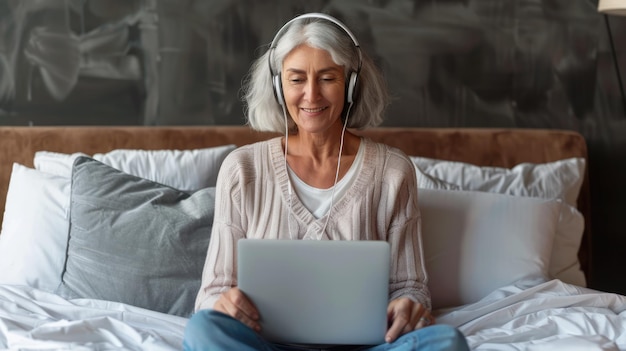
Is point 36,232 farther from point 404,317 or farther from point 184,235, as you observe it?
point 404,317

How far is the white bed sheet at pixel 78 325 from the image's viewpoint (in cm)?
203

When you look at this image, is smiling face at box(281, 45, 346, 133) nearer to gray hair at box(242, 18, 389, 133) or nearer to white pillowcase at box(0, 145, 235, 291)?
gray hair at box(242, 18, 389, 133)

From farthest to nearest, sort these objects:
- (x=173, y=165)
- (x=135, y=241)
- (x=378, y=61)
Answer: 1. (x=378, y=61)
2. (x=173, y=165)
3. (x=135, y=241)

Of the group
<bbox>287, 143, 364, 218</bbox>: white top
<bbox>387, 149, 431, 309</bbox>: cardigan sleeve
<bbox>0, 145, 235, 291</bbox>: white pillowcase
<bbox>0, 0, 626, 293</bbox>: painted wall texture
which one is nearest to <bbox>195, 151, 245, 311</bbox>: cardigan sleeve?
<bbox>287, 143, 364, 218</bbox>: white top

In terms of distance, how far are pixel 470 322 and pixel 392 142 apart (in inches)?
32.6

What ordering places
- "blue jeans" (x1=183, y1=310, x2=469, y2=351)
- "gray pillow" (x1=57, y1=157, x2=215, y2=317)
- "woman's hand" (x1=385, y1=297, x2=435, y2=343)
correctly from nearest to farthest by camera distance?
"blue jeans" (x1=183, y1=310, x2=469, y2=351) → "woman's hand" (x1=385, y1=297, x2=435, y2=343) → "gray pillow" (x1=57, y1=157, x2=215, y2=317)

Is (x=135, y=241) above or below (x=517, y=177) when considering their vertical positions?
below

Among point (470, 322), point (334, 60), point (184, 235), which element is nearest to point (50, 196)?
point (184, 235)

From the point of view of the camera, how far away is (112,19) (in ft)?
9.81

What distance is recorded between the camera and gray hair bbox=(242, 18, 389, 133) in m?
2.16

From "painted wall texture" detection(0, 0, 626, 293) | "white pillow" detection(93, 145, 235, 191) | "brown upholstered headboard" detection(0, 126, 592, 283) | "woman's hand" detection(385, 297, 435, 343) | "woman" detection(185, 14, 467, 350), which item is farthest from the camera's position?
"painted wall texture" detection(0, 0, 626, 293)

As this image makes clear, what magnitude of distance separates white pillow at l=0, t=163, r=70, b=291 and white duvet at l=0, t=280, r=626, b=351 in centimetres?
9

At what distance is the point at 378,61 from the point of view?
306cm

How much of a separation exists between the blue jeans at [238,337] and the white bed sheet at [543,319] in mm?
307
